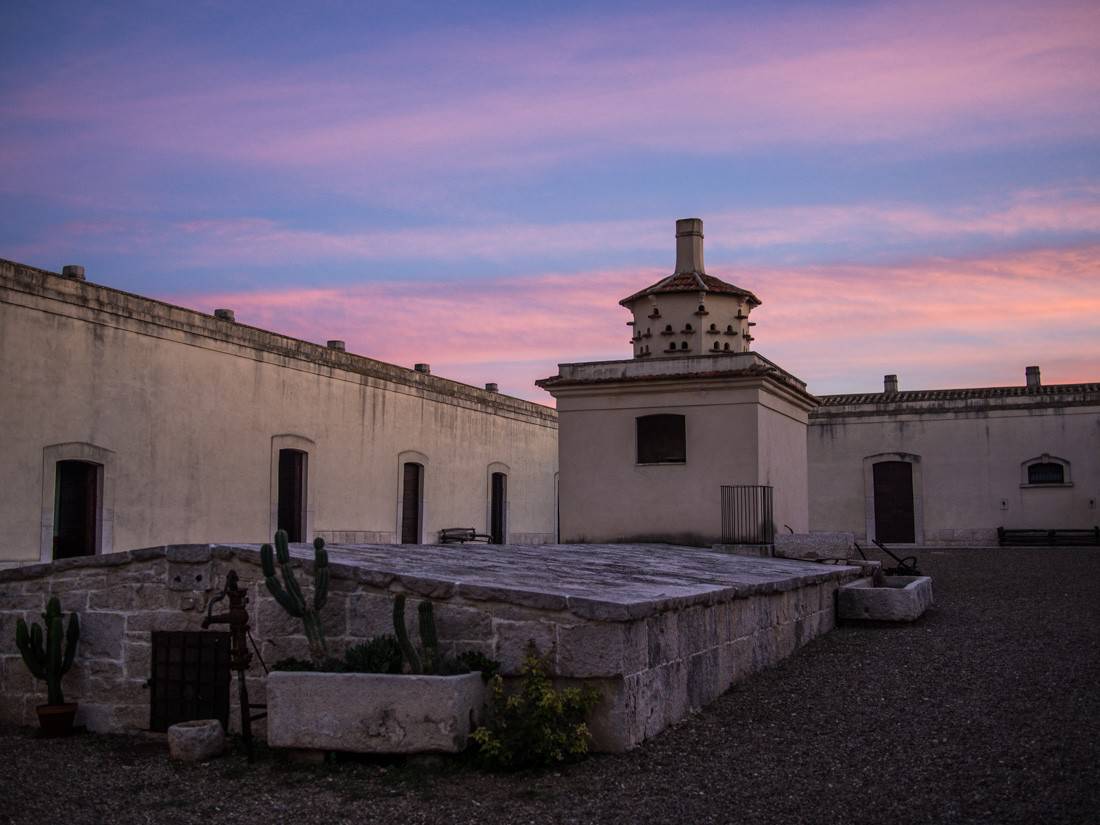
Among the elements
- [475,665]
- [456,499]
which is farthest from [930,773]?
[456,499]

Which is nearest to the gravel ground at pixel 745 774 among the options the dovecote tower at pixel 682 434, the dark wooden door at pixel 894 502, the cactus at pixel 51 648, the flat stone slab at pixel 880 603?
the cactus at pixel 51 648

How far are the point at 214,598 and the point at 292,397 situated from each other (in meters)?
13.8

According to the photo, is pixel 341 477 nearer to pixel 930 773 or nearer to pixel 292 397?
pixel 292 397

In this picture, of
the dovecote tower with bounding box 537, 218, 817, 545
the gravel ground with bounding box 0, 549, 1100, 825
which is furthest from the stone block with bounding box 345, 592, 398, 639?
the dovecote tower with bounding box 537, 218, 817, 545

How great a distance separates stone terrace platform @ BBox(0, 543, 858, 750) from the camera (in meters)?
6.56

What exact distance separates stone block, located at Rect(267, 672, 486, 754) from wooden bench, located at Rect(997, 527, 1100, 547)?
25.6m

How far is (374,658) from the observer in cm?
675

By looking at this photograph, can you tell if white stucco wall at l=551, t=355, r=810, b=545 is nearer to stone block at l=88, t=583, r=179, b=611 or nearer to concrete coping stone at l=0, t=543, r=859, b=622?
concrete coping stone at l=0, t=543, r=859, b=622

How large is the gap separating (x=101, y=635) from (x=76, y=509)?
8.62 m

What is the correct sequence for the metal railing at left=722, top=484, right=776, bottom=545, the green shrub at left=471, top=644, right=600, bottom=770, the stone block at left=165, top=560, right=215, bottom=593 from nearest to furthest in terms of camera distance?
the green shrub at left=471, top=644, right=600, bottom=770
the stone block at left=165, top=560, right=215, bottom=593
the metal railing at left=722, top=484, right=776, bottom=545

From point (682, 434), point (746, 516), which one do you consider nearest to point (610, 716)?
point (746, 516)

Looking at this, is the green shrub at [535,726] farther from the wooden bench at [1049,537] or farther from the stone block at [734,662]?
the wooden bench at [1049,537]

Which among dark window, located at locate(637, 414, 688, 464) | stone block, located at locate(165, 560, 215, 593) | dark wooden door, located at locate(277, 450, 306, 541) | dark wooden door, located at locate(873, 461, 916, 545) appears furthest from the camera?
dark wooden door, located at locate(873, 461, 916, 545)

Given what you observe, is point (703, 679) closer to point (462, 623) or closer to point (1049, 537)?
point (462, 623)
